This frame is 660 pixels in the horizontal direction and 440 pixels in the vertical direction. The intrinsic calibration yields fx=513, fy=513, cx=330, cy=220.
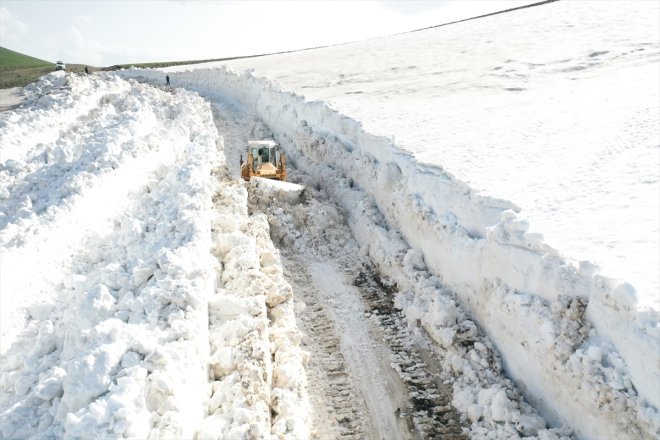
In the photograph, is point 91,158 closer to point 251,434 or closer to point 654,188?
point 251,434

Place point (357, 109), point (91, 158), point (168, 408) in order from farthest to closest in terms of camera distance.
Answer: point (357, 109)
point (91, 158)
point (168, 408)

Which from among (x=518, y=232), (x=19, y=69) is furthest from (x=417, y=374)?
(x=19, y=69)

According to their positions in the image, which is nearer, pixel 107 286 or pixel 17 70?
pixel 107 286

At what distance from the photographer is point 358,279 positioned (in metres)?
10.8

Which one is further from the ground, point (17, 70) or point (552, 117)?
point (17, 70)

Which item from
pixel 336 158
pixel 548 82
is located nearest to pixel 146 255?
pixel 336 158

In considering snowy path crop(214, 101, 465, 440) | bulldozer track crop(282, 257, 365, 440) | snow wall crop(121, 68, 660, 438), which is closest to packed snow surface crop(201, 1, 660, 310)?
snow wall crop(121, 68, 660, 438)

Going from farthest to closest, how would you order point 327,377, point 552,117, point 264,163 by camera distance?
point 264,163 < point 552,117 < point 327,377

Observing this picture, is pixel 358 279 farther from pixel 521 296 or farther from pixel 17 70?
pixel 17 70

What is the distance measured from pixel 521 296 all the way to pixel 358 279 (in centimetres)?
433

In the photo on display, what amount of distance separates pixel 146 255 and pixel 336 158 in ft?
25.8

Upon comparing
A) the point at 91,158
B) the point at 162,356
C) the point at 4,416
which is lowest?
the point at 4,416

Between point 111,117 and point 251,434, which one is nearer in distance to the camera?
point 251,434

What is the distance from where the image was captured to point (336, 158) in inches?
595
